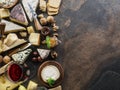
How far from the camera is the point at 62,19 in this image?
2.25 metres

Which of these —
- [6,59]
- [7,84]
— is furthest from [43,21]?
[7,84]

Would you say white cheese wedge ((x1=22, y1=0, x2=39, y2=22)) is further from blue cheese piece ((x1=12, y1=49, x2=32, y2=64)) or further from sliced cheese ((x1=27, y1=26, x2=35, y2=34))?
blue cheese piece ((x1=12, y1=49, x2=32, y2=64))

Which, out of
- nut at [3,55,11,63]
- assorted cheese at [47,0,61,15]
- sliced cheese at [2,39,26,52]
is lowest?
nut at [3,55,11,63]

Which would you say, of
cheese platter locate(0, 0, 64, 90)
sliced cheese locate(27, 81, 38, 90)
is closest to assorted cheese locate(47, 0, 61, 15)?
cheese platter locate(0, 0, 64, 90)

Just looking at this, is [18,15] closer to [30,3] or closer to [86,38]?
[30,3]

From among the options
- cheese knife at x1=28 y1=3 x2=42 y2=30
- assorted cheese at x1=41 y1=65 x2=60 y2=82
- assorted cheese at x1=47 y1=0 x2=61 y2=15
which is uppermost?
assorted cheese at x1=47 y1=0 x2=61 y2=15

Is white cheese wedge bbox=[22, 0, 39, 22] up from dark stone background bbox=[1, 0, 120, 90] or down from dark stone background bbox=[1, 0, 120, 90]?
up

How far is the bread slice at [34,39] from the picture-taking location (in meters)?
2.19

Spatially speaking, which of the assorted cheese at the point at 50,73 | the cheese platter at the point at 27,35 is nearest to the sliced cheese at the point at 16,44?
the cheese platter at the point at 27,35

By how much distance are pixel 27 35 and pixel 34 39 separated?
3.0 inches

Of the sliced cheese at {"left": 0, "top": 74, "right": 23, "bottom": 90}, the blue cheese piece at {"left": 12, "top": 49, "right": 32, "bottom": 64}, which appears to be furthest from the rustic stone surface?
the sliced cheese at {"left": 0, "top": 74, "right": 23, "bottom": 90}

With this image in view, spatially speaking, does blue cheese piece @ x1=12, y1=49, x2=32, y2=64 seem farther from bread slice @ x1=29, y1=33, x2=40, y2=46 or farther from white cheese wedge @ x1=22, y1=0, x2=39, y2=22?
white cheese wedge @ x1=22, y1=0, x2=39, y2=22

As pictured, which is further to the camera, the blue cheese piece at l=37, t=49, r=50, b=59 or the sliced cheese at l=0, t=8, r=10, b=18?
the sliced cheese at l=0, t=8, r=10, b=18

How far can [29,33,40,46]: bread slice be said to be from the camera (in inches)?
86.4
